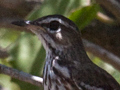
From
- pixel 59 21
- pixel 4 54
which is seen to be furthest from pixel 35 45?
pixel 59 21

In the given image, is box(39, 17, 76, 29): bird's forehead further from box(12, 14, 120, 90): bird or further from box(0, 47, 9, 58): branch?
box(0, 47, 9, 58): branch

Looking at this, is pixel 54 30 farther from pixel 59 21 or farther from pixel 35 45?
pixel 35 45

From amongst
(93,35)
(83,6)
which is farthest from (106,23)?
(83,6)

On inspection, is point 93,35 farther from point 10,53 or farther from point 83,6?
point 10,53

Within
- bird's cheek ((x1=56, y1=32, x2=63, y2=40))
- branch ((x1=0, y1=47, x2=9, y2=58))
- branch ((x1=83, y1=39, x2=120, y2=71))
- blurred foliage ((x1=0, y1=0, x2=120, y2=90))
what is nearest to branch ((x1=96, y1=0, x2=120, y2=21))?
blurred foliage ((x1=0, y1=0, x2=120, y2=90))

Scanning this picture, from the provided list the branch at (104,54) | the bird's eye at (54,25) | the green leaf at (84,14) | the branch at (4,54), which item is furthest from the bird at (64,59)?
the branch at (104,54)

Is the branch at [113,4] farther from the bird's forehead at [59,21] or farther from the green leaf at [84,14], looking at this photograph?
the bird's forehead at [59,21]
